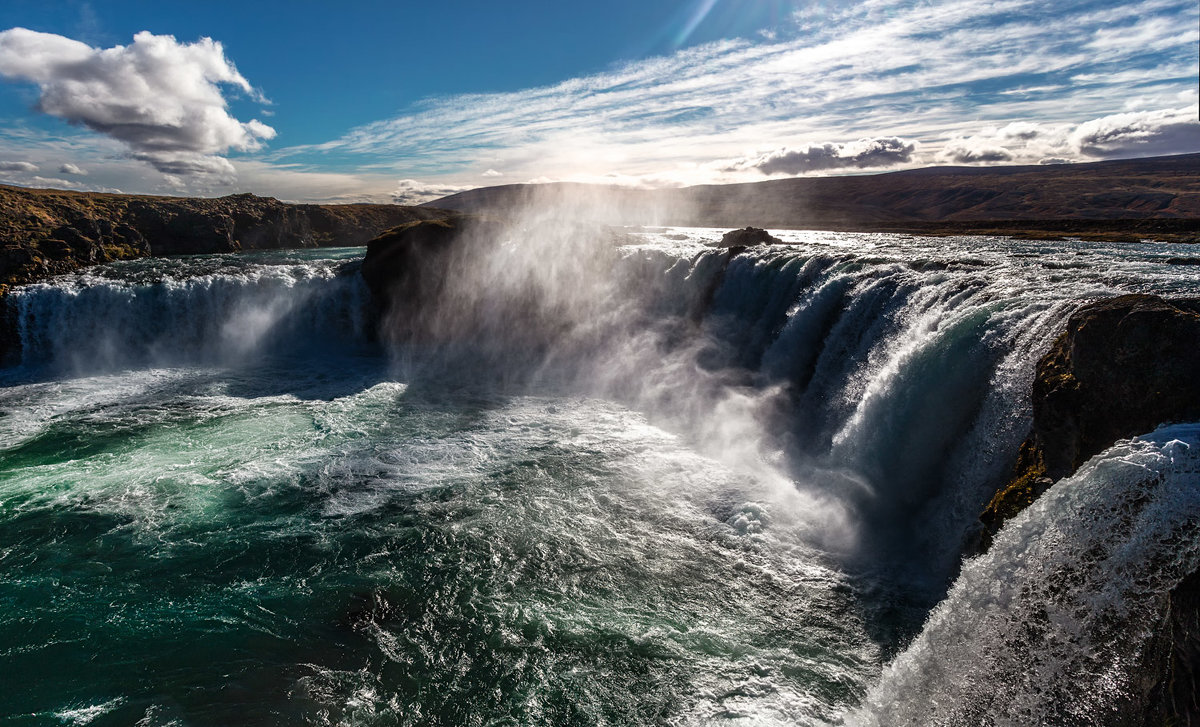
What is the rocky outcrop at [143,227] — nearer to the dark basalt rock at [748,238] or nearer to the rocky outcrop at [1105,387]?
the dark basalt rock at [748,238]

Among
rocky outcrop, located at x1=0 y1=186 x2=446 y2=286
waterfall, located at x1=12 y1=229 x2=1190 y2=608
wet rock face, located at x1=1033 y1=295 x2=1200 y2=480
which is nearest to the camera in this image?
wet rock face, located at x1=1033 y1=295 x2=1200 y2=480

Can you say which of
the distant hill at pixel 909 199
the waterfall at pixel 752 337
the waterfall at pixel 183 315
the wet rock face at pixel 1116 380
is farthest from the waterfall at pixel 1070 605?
the distant hill at pixel 909 199

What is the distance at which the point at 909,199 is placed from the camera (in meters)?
160

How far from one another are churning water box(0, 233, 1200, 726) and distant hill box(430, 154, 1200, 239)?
72.8 meters

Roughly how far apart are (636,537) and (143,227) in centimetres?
6682

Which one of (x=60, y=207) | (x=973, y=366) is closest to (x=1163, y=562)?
(x=973, y=366)

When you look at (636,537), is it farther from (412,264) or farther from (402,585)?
(412,264)

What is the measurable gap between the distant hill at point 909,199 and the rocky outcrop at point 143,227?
38902 mm

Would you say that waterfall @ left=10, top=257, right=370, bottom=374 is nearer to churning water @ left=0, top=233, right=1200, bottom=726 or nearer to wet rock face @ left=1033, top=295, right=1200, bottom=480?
churning water @ left=0, top=233, right=1200, bottom=726

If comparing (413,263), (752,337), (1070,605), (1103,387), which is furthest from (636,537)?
(413,263)

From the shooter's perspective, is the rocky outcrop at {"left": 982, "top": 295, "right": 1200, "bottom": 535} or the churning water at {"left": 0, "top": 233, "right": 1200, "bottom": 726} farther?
the rocky outcrop at {"left": 982, "top": 295, "right": 1200, "bottom": 535}

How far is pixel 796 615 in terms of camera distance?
33.8ft

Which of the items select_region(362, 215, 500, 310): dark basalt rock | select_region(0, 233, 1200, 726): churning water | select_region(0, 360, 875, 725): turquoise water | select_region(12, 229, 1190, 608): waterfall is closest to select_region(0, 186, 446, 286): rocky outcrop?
select_region(12, 229, 1190, 608): waterfall

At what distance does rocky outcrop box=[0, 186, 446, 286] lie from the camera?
1569 inches
